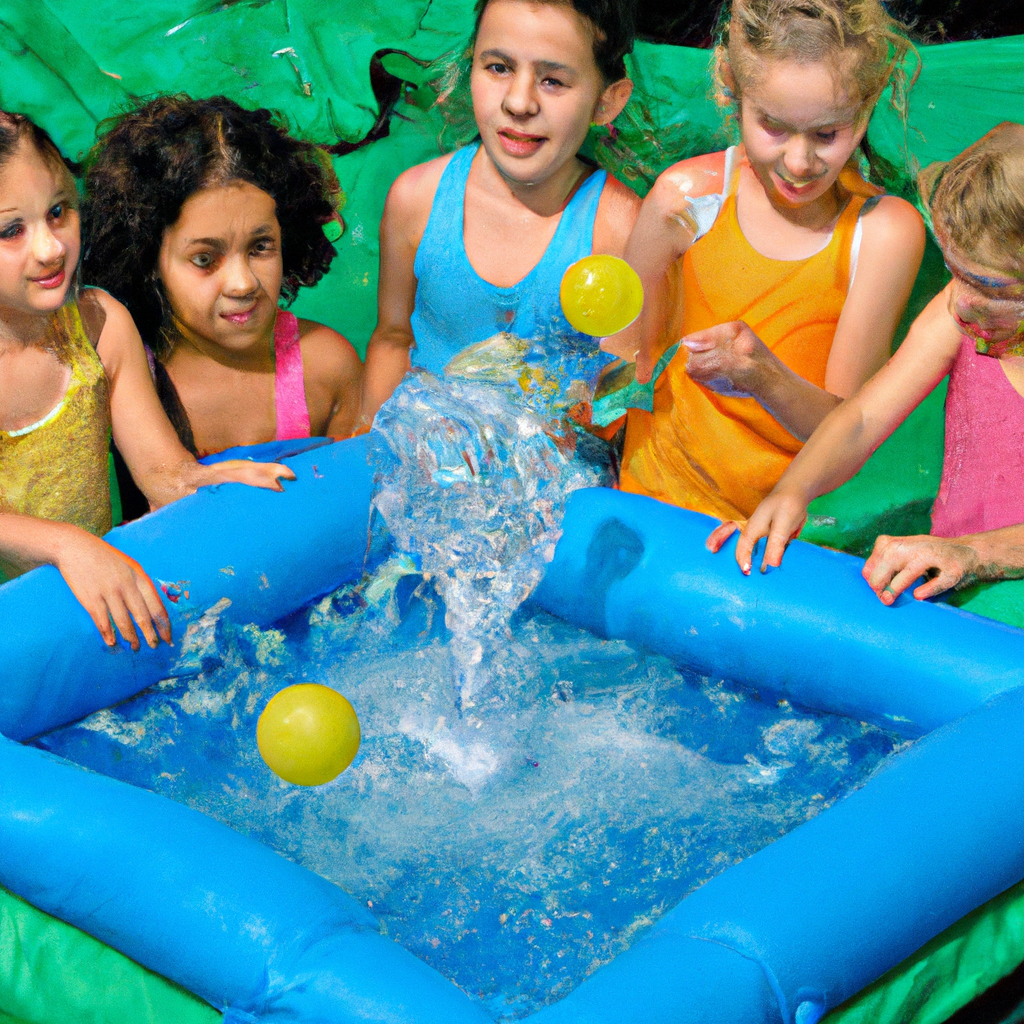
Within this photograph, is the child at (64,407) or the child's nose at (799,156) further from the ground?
the child's nose at (799,156)

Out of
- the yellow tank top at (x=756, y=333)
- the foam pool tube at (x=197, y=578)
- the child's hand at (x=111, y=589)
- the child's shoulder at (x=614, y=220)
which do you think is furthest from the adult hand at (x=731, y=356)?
the child's hand at (x=111, y=589)

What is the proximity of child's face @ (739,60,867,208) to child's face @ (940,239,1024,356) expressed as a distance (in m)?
0.24

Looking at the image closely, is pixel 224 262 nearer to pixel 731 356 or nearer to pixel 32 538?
pixel 32 538

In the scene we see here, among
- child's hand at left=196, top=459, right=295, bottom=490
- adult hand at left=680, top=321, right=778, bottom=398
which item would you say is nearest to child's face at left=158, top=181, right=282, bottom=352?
child's hand at left=196, top=459, right=295, bottom=490

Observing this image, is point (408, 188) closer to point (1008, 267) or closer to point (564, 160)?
point (564, 160)

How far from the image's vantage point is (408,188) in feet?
7.92

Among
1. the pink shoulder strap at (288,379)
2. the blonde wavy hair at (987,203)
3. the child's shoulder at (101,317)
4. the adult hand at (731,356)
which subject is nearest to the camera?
the blonde wavy hair at (987,203)

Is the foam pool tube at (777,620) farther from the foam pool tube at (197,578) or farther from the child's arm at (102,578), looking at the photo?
the child's arm at (102,578)

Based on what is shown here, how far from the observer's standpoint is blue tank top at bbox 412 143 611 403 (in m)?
2.32

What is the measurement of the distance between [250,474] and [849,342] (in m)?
1.09

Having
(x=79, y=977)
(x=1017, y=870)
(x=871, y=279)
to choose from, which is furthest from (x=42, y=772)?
(x=871, y=279)

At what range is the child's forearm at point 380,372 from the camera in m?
2.46

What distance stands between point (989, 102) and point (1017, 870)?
5.58 feet

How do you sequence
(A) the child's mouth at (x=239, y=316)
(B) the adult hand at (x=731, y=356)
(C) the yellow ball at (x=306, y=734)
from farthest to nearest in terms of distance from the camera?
(A) the child's mouth at (x=239, y=316) < (B) the adult hand at (x=731, y=356) < (C) the yellow ball at (x=306, y=734)
